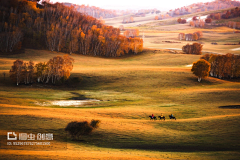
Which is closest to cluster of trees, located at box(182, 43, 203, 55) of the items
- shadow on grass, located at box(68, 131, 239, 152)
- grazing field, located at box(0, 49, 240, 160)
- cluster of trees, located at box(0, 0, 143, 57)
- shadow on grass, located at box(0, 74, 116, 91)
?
cluster of trees, located at box(0, 0, 143, 57)

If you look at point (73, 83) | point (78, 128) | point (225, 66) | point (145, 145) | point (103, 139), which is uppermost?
point (225, 66)

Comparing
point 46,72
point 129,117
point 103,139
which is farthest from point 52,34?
point 103,139

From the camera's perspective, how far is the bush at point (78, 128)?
29.5 metres

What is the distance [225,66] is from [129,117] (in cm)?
6024

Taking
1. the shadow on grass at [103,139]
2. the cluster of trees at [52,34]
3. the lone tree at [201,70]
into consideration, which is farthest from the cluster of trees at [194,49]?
the shadow on grass at [103,139]

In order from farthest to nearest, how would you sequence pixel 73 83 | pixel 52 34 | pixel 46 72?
pixel 52 34, pixel 73 83, pixel 46 72

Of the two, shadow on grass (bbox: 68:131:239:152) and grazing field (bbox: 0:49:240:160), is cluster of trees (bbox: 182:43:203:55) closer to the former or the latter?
grazing field (bbox: 0:49:240:160)

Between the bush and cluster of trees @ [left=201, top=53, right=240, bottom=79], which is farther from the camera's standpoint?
cluster of trees @ [left=201, top=53, right=240, bottom=79]

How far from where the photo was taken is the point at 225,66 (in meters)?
87.2

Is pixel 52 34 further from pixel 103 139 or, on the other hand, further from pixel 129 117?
pixel 103 139

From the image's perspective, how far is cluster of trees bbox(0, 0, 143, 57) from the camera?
126113mm

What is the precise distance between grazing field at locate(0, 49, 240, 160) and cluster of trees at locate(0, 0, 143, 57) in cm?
4567

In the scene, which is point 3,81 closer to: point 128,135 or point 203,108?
point 128,135

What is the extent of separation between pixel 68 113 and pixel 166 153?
68.1 ft
